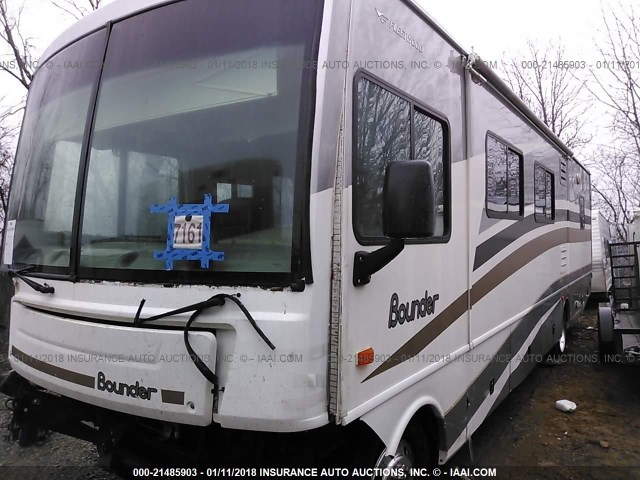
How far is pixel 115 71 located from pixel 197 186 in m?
0.88

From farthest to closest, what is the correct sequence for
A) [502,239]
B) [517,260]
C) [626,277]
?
[626,277] → [517,260] → [502,239]

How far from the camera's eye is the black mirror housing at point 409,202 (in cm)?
195

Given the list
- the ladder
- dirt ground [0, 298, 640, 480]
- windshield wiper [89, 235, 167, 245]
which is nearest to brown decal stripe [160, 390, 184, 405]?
windshield wiper [89, 235, 167, 245]

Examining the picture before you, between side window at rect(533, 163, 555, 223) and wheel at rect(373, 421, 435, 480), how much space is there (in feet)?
10.7

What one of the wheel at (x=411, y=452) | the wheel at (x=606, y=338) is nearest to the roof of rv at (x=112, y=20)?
the wheel at (x=411, y=452)

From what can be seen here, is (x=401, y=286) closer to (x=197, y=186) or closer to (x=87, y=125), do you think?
(x=197, y=186)

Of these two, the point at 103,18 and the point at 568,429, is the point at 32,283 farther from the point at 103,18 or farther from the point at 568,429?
the point at 568,429

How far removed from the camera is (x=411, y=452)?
2781mm

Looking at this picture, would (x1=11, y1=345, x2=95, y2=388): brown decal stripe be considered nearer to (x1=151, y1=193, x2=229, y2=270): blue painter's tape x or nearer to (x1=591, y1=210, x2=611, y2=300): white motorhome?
(x1=151, y1=193, x2=229, y2=270): blue painter's tape x

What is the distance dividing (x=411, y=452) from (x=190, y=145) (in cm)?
210

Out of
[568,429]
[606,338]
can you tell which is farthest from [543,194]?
[568,429]

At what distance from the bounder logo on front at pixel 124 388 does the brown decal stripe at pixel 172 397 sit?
0.17 feet

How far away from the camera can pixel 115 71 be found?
8.31 feet

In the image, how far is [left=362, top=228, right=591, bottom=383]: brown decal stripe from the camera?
258 cm
